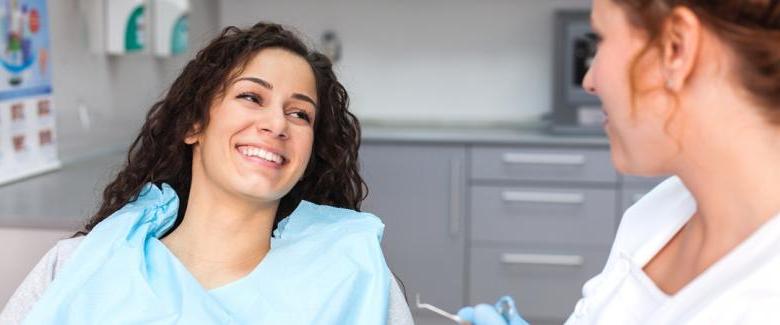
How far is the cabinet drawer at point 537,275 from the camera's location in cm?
367

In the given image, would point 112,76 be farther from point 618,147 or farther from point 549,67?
point 618,147

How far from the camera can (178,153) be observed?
5.57 feet

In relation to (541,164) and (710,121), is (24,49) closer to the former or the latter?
(541,164)

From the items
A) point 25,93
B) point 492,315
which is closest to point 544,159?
point 25,93

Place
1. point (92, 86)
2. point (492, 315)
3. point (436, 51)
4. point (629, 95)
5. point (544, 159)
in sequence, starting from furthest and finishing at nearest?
point (436, 51), point (544, 159), point (92, 86), point (492, 315), point (629, 95)

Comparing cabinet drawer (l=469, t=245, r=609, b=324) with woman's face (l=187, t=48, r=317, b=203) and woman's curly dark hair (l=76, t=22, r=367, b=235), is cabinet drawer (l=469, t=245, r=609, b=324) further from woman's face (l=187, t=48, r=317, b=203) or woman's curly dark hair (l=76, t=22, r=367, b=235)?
woman's face (l=187, t=48, r=317, b=203)

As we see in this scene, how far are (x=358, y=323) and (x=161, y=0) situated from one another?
7.60ft

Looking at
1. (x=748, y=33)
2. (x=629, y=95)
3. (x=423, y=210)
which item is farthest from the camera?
(x=423, y=210)

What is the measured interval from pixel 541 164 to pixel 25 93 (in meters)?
1.98

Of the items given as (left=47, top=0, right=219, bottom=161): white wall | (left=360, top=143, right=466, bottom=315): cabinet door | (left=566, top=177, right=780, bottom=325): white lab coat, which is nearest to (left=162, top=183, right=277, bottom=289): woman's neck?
(left=566, top=177, right=780, bottom=325): white lab coat

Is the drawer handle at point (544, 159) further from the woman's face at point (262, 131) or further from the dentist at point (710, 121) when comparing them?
the dentist at point (710, 121)

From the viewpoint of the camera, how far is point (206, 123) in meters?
1.61

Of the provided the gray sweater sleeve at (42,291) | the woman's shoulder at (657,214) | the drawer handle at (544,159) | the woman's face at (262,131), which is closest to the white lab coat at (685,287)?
the woman's shoulder at (657,214)

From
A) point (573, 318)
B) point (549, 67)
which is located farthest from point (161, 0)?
point (573, 318)
